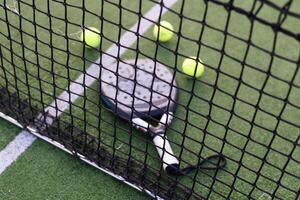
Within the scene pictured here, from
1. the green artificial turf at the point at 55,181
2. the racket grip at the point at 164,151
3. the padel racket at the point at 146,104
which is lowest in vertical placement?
the green artificial turf at the point at 55,181

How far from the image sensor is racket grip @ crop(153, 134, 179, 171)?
201cm

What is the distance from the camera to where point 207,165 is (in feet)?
7.07

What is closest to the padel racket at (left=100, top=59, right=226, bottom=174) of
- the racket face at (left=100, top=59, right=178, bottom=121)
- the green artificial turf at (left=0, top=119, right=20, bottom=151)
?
the racket face at (left=100, top=59, right=178, bottom=121)

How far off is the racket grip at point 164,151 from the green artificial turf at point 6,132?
23.4 inches

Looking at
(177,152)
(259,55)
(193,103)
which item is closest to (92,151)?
(177,152)

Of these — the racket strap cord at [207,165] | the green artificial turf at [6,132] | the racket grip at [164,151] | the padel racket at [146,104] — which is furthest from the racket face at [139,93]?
the green artificial turf at [6,132]

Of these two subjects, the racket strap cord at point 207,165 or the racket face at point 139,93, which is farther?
the racket face at point 139,93

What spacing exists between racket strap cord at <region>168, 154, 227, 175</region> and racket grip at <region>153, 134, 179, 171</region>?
2 centimetres

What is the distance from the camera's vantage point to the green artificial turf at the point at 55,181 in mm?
2057

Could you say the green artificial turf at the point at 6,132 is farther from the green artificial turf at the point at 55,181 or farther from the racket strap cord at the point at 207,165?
the racket strap cord at the point at 207,165

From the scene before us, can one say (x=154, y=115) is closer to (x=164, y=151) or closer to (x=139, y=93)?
(x=139, y=93)

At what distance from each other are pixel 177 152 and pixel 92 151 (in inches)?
13.9

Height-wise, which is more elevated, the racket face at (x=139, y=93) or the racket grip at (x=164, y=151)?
the racket face at (x=139, y=93)

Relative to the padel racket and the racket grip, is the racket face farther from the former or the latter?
the racket grip
